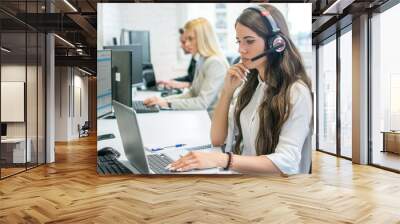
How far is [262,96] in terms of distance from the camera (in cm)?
614

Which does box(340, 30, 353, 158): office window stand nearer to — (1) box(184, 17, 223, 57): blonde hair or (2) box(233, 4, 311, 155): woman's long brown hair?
(2) box(233, 4, 311, 155): woman's long brown hair

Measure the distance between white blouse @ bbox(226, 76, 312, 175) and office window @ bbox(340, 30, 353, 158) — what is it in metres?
3.50

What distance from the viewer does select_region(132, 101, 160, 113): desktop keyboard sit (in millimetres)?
6336

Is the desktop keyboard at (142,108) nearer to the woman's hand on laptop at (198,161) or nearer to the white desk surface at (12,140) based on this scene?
the woman's hand on laptop at (198,161)

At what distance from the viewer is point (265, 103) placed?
20.1ft

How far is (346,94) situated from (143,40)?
5392mm

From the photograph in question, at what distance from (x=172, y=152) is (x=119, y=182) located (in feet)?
3.03

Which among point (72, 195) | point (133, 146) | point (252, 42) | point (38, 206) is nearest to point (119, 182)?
point (133, 146)

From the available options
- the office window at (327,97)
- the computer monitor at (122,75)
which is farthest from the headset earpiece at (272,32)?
the office window at (327,97)

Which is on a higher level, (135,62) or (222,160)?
(135,62)

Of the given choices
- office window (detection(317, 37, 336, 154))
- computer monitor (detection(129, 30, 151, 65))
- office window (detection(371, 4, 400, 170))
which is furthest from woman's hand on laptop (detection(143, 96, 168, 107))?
office window (detection(317, 37, 336, 154))

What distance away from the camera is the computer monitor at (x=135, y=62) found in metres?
6.33

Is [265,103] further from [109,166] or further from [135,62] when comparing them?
[109,166]

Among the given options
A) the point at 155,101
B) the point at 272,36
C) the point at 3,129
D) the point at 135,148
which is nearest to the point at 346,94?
the point at 272,36
